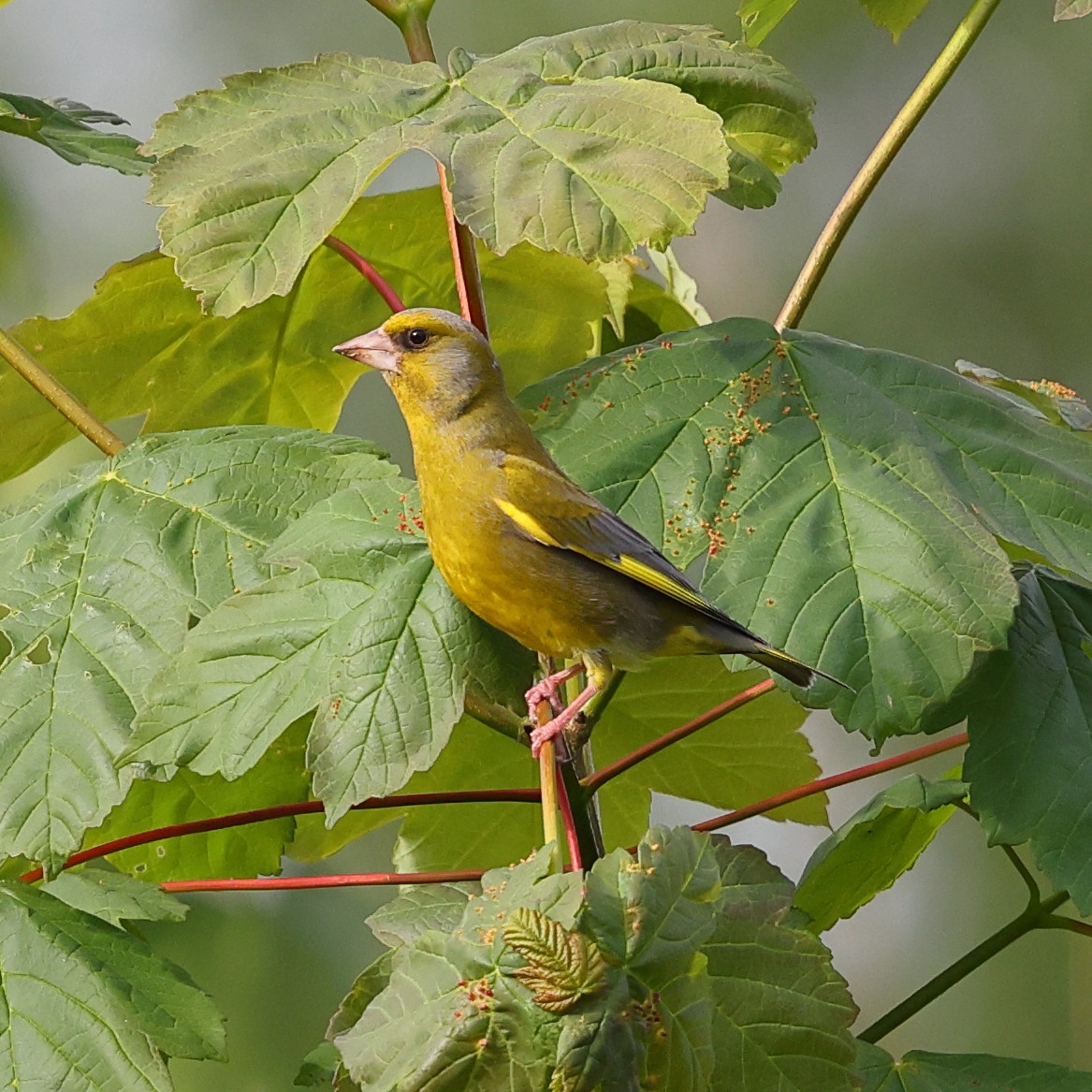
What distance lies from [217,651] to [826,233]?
883mm

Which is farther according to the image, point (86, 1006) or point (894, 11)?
point (894, 11)

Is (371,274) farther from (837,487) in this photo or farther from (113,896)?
(113,896)

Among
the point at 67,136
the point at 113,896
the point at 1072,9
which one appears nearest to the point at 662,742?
the point at 113,896

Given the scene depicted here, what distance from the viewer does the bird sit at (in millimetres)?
1712

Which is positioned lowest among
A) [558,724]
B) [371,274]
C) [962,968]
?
[962,968]

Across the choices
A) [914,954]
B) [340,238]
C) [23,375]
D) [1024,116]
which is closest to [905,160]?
[1024,116]

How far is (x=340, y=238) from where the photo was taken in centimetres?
223

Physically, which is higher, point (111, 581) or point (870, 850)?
point (111, 581)

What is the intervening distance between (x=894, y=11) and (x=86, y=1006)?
5.36 feet

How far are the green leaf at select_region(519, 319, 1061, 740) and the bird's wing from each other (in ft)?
0.69

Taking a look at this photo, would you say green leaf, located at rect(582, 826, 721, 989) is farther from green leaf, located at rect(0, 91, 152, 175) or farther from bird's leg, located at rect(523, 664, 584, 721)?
green leaf, located at rect(0, 91, 152, 175)

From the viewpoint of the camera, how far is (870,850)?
1.92m

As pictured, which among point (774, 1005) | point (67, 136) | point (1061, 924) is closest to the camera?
point (774, 1005)

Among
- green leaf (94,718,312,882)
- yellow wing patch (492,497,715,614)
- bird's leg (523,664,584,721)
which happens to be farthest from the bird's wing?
green leaf (94,718,312,882)
